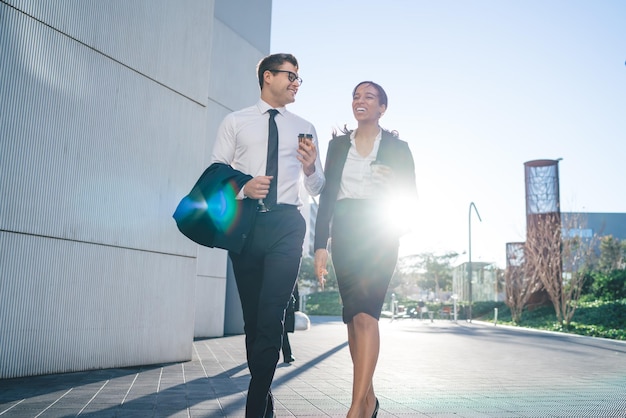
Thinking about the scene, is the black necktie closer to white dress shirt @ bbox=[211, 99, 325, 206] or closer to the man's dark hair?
white dress shirt @ bbox=[211, 99, 325, 206]

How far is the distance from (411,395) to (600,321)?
59.8 ft

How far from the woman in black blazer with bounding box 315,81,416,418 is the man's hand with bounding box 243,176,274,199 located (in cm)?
73

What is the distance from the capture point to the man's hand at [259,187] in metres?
3.14

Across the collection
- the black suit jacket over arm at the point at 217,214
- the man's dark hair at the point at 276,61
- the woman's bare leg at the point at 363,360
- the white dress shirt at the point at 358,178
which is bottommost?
the woman's bare leg at the point at 363,360

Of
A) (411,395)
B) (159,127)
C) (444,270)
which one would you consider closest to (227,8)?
(159,127)

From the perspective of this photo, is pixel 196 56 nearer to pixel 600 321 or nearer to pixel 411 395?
pixel 411 395

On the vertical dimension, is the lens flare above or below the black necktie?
below

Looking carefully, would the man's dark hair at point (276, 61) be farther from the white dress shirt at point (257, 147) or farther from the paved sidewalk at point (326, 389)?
the paved sidewalk at point (326, 389)

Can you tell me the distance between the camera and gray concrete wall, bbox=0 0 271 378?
18.3ft

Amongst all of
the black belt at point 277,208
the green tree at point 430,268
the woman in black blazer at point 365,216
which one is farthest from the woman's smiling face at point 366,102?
the green tree at point 430,268

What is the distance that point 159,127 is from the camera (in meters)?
7.39

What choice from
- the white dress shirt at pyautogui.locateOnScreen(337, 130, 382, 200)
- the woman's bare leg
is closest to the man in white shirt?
the white dress shirt at pyautogui.locateOnScreen(337, 130, 382, 200)

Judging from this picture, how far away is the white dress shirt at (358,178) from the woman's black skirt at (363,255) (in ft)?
0.17

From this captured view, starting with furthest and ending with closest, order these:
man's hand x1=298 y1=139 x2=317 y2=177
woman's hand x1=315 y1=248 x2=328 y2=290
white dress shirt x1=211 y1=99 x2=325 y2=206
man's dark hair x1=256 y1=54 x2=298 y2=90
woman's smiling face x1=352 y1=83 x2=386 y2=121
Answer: woman's smiling face x1=352 y1=83 x2=386 y2=121
woman's hand x1=315 y1=248 x2=328 y2=290
man's dark hair x1=256 y1=54 x2=298 y2=90
white dress shirt x1=211 y1=99 x2=325 y2=206
man's hand x1=298 y1=139 x2=317 y2=177
